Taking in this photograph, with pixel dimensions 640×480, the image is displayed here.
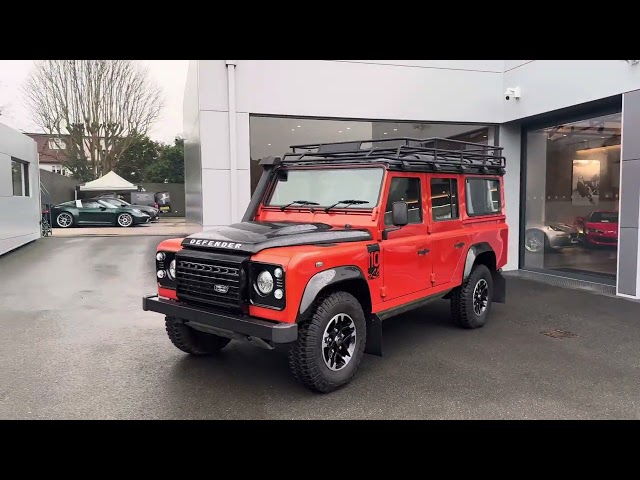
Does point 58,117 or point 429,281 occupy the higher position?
point 58,117

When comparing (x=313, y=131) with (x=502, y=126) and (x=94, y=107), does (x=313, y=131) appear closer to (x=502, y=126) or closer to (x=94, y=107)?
(x=502, y=126)

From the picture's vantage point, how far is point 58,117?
1260 inches

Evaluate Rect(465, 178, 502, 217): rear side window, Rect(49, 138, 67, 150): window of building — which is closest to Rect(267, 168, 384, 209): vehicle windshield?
Rect(465, 178, 502, 217): rear side window

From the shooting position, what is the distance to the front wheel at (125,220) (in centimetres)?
2342

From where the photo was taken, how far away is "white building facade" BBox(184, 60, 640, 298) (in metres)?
8.52

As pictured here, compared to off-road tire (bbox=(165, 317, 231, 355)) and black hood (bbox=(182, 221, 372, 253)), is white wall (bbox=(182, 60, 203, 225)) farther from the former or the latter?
black hood (bbox=(182, 221, 372, 253))

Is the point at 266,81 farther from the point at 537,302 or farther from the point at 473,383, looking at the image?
the point at 473,383

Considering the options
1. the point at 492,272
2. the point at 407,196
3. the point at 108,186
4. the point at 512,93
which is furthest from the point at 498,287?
the point at 108,186

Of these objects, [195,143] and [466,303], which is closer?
[466,303]

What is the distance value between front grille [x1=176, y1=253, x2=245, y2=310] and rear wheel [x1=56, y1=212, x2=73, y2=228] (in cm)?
2048

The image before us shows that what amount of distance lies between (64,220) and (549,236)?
19.9 m

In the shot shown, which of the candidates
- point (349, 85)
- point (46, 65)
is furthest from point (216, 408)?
point (46, 65)

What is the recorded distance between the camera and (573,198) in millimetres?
10078

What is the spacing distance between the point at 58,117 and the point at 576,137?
3129 cm
